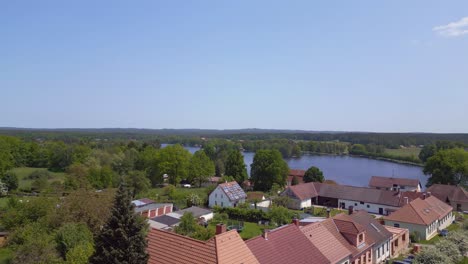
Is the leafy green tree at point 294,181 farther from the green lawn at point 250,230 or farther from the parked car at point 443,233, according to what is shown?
the parked car at point 443,233

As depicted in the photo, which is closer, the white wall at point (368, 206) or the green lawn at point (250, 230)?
the green lawn at point (250, 230)

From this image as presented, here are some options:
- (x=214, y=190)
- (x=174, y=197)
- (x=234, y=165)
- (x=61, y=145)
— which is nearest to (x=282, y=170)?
(x=234, y=165)

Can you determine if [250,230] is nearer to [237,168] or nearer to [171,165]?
[237,168]

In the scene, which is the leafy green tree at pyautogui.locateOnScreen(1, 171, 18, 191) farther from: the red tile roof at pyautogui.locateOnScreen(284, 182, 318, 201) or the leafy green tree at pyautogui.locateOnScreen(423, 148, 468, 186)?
the leafy green tree at pyautogui.locateOnScreen(423, 148, 468, 186)

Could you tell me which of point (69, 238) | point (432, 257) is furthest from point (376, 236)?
point (69, 238)

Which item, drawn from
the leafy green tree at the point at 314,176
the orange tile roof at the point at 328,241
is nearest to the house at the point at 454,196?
the leafy green tree at the point at 314,176

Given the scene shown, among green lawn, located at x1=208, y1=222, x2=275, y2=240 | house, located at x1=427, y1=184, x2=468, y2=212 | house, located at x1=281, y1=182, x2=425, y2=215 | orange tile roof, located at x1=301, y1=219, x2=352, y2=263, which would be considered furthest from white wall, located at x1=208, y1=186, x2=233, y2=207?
house, located at x1=427, y1=184, x2=468, y2=212

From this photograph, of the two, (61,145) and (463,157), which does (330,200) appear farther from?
(61,145)
